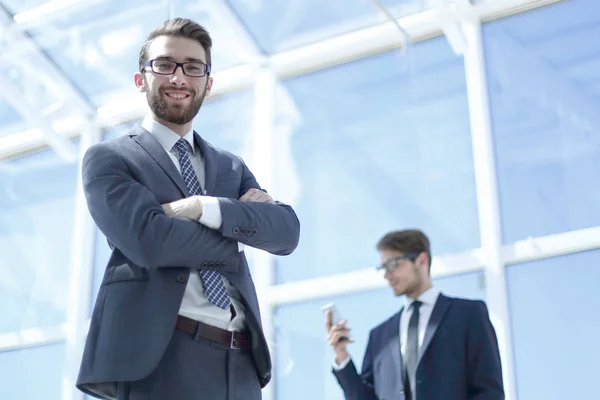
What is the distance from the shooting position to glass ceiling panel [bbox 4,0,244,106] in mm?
5469

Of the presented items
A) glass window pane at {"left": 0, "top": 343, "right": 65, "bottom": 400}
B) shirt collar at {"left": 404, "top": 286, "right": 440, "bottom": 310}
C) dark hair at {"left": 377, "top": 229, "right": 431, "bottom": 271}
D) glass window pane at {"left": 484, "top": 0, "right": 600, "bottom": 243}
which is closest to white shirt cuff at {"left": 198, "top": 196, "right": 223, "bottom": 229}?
shirt collar at {"left": 404, "top": 286, "right": 440, "bottom": 310}

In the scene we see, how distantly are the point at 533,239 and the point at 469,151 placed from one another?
0.64 metres

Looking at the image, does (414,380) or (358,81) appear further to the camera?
(358,81)

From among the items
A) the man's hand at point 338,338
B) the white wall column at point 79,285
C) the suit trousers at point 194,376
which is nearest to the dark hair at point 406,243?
the man's hand at point 338,338

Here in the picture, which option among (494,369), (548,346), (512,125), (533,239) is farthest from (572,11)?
(494,369)

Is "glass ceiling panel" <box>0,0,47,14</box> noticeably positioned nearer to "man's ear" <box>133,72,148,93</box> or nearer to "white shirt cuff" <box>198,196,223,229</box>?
"man's ear" <box>133,72,148,93</box>

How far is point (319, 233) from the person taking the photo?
516 cm

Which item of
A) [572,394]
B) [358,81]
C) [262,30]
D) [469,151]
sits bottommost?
[572,394]

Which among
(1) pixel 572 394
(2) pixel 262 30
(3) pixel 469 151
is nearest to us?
(1) pixel 572 394

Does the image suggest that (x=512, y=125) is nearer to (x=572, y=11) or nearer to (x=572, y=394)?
(x=572, y=11)

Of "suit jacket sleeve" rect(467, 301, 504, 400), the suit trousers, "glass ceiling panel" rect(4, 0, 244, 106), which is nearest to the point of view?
the suit trousers

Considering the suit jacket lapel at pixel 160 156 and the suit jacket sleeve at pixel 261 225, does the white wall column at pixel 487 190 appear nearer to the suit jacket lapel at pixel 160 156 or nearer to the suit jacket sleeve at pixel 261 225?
the suit jacket sleeve at pixel 261 225

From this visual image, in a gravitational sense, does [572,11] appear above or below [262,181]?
above

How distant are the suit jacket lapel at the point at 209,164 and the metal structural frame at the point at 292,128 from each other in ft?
9.56
